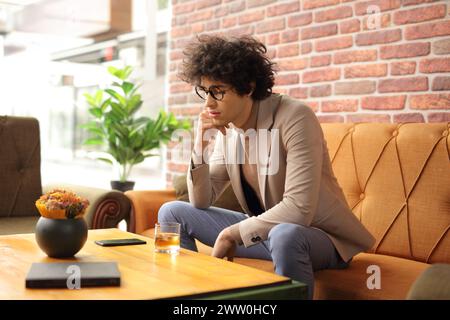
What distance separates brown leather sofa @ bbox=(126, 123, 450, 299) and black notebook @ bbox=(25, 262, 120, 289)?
77cm

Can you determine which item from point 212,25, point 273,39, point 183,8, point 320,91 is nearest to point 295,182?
point 320,91

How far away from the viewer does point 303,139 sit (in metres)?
1.87

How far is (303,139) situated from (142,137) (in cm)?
203

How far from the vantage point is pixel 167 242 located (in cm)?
165

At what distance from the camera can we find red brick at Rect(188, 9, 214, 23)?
3.68 meters

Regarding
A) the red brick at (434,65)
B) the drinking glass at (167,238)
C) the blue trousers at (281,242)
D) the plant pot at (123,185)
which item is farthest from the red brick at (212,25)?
the drinking glass at (167,238)

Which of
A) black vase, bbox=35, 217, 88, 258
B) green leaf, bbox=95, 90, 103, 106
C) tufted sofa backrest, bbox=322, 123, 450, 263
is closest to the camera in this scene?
black vase, bbox=35, 217, 88, 258

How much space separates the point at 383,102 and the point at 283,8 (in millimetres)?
870

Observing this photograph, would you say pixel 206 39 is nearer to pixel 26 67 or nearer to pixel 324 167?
pixel 324 167

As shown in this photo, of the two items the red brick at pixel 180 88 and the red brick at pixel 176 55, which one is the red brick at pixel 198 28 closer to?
the red brick at pixel 176 55

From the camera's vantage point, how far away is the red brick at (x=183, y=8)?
3857mm

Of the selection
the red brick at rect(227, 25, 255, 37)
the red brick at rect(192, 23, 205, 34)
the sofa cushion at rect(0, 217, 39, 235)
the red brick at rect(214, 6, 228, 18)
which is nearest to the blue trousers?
the sofa cushion at rect(0, 217, 39, 235)

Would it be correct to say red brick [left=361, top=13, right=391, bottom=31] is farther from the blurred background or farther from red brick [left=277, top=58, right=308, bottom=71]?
the blurred background

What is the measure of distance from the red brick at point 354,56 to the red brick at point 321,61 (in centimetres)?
4
